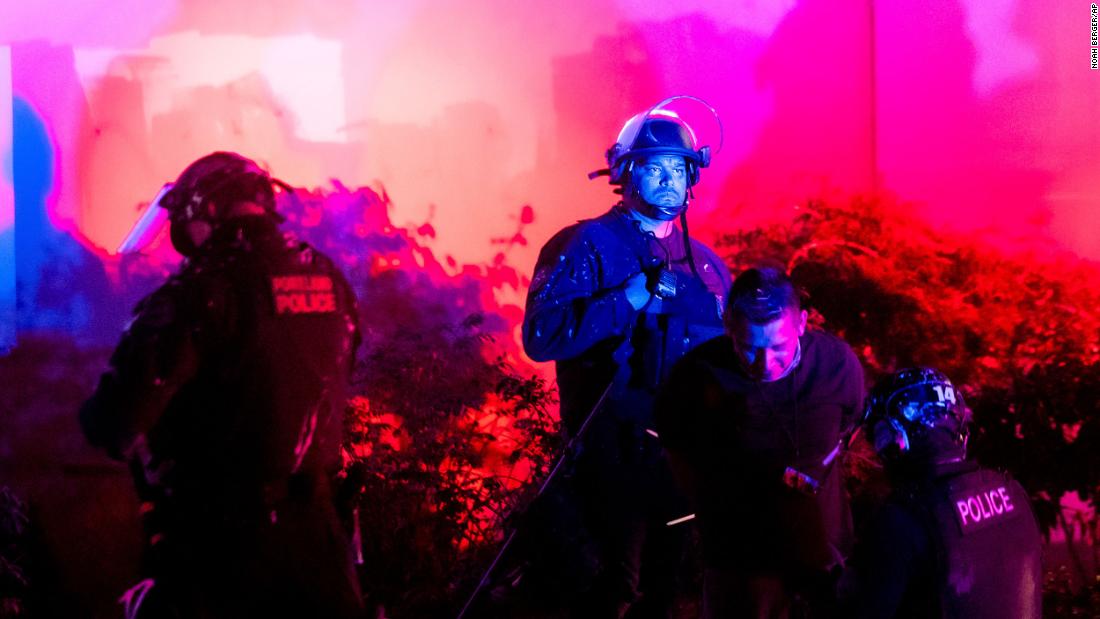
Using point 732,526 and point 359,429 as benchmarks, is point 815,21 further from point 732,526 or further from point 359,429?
point 732,526

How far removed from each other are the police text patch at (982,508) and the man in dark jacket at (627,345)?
51.2 inches

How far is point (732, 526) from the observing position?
10.5 ft

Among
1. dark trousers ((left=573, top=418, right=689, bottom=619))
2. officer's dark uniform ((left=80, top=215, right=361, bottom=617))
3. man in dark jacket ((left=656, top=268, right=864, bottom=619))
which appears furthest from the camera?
dark trousers ((left=573, top=418, right=689, bottom=619))

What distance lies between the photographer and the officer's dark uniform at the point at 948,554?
2455 mm

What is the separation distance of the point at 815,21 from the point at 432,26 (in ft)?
9.33

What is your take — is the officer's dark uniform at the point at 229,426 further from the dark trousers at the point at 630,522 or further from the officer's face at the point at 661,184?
the officer's face at the point at 661,184

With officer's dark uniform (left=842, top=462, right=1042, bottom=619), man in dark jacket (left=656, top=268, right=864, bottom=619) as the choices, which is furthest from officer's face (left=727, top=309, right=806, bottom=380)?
officer's dark uniform (left=842, top=462, right=1042, bottom=619)

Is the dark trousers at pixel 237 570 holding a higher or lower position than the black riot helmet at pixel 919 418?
lower

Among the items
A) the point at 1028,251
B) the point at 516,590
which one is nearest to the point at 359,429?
the point at 516,590

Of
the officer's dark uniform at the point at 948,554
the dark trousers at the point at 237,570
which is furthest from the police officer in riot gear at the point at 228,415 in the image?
the officer's dark uniform at the point at 948,554

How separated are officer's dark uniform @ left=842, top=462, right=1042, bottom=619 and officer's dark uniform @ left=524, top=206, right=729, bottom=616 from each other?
3.72ft

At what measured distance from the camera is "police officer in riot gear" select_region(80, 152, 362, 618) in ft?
9.27

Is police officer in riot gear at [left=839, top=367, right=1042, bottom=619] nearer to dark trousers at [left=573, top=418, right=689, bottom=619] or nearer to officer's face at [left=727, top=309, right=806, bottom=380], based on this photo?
officer's face at [left=727, top=309, right=806, bottom=380]

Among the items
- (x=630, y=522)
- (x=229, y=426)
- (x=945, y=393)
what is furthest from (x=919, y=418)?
(x=229, y=426)
